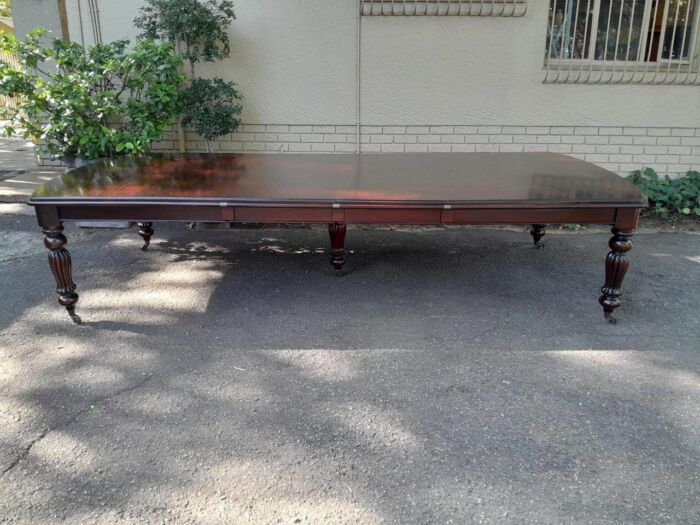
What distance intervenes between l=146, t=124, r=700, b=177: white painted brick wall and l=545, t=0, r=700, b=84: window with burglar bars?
1.66 feet

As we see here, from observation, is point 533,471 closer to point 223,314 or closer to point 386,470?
point 386,470

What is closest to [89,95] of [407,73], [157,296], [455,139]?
[157,296]

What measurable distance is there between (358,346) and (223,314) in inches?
37.8

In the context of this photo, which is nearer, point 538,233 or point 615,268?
point 615,268

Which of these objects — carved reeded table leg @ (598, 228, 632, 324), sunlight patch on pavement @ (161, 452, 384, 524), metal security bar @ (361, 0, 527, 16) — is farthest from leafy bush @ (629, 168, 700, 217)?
sunlight patch on pavement @ (161, 452, 384, 524)

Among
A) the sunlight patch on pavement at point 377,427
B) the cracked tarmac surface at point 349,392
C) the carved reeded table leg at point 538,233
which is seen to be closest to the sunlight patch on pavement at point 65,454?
the cracked tarmac surface at point 349,392

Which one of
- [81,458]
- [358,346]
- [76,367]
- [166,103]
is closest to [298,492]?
[81,458]

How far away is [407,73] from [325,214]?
2858mm

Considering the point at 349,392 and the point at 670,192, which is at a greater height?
the point at 670,192

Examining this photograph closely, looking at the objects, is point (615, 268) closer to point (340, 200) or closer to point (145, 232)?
point (340, 200)

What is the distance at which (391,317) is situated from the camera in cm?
371

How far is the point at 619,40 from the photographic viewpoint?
5.73 metres

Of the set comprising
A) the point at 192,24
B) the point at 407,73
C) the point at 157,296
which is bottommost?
the point at 157,296

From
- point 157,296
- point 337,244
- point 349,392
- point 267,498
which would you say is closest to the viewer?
point 267,498
